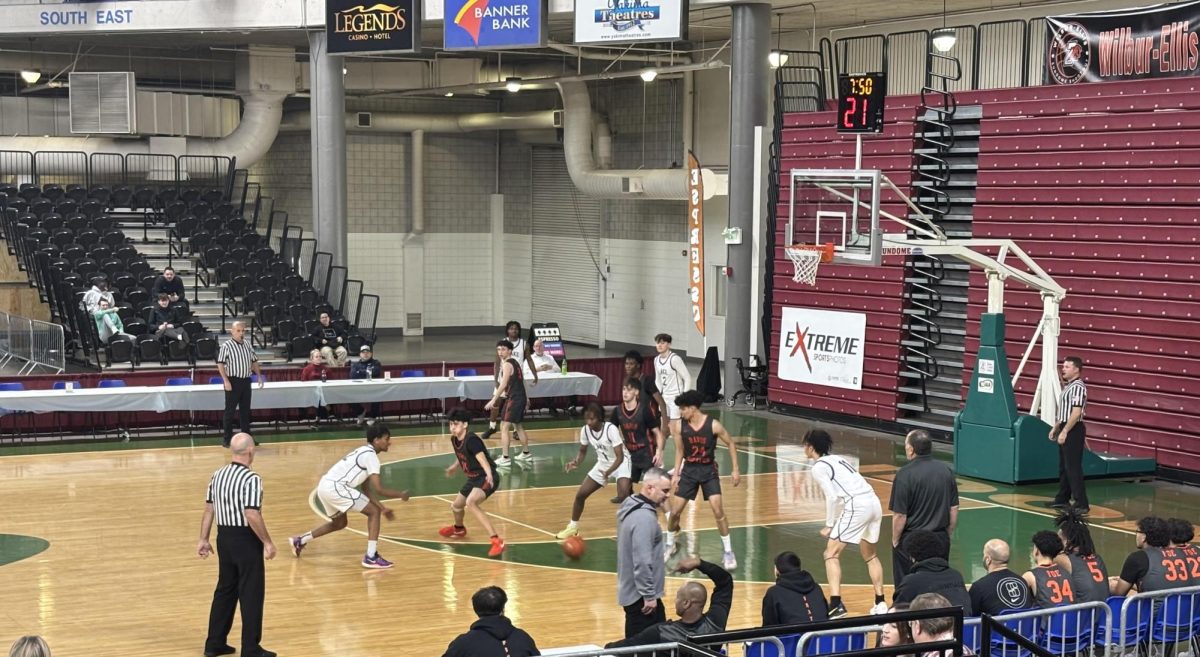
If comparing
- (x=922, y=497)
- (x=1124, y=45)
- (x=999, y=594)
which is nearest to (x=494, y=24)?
(x=1124, y=45)

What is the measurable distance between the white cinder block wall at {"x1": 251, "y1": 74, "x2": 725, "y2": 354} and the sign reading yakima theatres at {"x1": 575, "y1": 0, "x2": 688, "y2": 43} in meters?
8.07

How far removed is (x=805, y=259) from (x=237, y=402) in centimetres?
866

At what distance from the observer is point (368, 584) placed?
13367 mm

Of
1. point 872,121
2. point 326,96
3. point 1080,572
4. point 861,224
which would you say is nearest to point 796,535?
point 1080,572

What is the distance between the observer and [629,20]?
2523 cm

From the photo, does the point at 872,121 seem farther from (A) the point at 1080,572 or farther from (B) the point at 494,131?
(B) the point at 494,131

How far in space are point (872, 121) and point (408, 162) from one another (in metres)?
20.2

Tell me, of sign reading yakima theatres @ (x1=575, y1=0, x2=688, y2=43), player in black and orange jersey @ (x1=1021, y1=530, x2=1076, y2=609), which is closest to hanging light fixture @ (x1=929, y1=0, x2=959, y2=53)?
sign reading yakima theatres @ (x1=575, y1=0, x2=688, y2=43)

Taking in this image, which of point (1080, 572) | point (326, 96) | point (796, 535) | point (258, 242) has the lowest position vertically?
point (796, 535)

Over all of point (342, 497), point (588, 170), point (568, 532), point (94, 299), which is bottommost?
point (568, 532)

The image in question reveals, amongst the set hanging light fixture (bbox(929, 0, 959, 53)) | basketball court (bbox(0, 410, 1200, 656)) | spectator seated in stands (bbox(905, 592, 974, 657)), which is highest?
hanging light fixture (bbox(929, 0, 959, 53))

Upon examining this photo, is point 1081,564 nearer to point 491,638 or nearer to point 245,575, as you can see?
point 491,638

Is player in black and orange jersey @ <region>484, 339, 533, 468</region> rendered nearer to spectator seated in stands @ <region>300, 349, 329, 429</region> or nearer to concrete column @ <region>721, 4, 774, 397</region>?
spectator seated in stands @ <region>300, 349, 329, 429</region>

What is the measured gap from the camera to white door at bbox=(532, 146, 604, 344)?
37062mm
